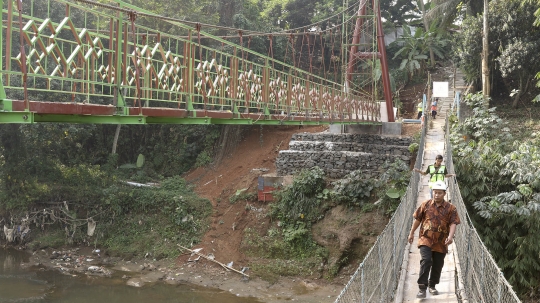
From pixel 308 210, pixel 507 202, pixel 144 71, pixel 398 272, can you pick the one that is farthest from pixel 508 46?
pixel 144 71

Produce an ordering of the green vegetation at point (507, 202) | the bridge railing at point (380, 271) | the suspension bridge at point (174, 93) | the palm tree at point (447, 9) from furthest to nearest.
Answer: the palm tree at point (447, 9) → the green vegetation at point (507, 202) → the suspension bridge at point (174, 93) → the bridge railing at point (380, 271)

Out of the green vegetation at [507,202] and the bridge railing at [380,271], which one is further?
the green vegetation at [507,202]

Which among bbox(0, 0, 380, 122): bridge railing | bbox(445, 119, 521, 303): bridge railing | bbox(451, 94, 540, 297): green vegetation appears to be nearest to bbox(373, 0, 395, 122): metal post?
bbox(0, 0, 380, 122): bridge railing

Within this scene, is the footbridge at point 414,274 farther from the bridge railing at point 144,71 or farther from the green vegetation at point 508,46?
the green vegetation at point 508,46

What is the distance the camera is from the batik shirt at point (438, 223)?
4188 mm

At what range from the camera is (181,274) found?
11.6 meters

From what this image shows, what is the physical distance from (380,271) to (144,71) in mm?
2791

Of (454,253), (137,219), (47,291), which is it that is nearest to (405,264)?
(454,253)

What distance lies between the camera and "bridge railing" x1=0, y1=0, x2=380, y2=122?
12.7 ft

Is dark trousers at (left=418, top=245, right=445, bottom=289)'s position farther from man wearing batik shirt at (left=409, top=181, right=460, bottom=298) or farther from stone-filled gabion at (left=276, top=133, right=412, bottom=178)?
stone-filled gabion at (left=276, top=133, right=412, bottom=178)

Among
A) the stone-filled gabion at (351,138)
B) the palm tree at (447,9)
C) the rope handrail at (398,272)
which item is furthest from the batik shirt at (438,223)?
the palm tree at (447,9)

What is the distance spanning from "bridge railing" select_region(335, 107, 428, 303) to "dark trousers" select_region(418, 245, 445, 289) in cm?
28

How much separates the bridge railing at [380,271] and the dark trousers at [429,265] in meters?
0.28

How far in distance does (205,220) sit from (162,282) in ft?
7.83
